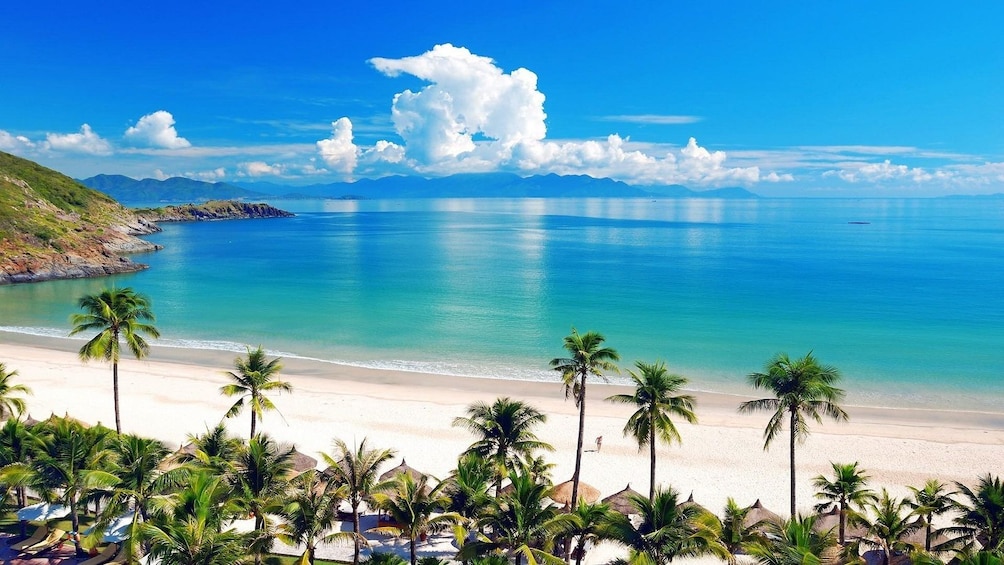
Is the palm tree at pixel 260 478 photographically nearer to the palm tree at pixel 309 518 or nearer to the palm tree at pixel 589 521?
the palm tree at pixel 309 518

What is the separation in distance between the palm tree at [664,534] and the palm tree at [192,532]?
10289 millimetres

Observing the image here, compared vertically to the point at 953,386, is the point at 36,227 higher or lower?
higher

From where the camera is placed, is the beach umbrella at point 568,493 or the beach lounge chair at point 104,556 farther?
the beach umbrella at point 568,493

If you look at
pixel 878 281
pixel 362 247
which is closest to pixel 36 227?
pixel 362 247

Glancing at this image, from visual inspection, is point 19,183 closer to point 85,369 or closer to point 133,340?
point 85,369

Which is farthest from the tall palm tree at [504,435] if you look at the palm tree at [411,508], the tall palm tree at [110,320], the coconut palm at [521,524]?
the tall palm tree at [110,320]

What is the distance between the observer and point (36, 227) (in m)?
108

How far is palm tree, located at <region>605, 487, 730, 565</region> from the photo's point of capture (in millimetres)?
16766

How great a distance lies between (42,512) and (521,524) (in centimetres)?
1969

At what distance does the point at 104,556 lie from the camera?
2080 cm

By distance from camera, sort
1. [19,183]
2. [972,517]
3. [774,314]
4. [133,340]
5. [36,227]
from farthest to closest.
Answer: [19,183] < [36,227] < [774,314] < [133,340] < [972,517]

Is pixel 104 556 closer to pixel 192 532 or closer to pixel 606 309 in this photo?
pixel 192 532

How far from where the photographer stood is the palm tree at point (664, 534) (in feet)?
55.0

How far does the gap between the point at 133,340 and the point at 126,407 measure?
A: 1477 cm
